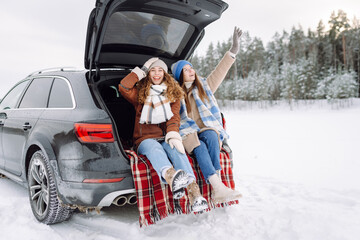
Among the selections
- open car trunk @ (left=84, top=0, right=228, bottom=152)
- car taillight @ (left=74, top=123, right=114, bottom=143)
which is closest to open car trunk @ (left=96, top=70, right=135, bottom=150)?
open car trunk @ (left=84, top=0, right=228, bottom=152)

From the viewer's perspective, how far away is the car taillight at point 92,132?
2.37 metres

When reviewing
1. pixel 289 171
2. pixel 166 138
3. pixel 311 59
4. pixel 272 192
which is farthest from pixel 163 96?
pixel 311 59

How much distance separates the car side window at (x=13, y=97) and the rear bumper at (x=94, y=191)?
2.03m

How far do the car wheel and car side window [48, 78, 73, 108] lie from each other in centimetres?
55

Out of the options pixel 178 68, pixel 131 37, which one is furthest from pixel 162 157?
pixel 131 37

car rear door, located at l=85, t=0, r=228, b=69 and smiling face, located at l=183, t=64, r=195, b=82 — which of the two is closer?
car rear door, located at l=85, t=0, r=228, b=69

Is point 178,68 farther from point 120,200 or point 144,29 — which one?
point 120,200

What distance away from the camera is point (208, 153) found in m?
2.91

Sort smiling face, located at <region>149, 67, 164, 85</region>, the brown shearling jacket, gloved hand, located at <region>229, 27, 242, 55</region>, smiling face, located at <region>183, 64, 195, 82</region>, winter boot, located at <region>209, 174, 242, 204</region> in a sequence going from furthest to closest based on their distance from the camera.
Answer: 1. gloved hand, located at <region>229, 27, 242, 55</region>
2. smiling face, located at <region>183, 64, 195, 82</region>
3. smiling face, located at <region>149, 67, 164, 85</region>
4. the brown shearling jacket
5. winter boot, located at <region>209, 174, 242, 204</region>

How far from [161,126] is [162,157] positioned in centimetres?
66

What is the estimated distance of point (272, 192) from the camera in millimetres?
3863

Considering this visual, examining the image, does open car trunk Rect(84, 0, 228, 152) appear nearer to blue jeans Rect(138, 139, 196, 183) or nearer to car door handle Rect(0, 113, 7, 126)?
blue jeans Rect(138, 139, 196, 183)

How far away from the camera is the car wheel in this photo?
8.72 ft

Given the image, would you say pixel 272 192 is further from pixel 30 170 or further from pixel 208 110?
pixel 30 170
